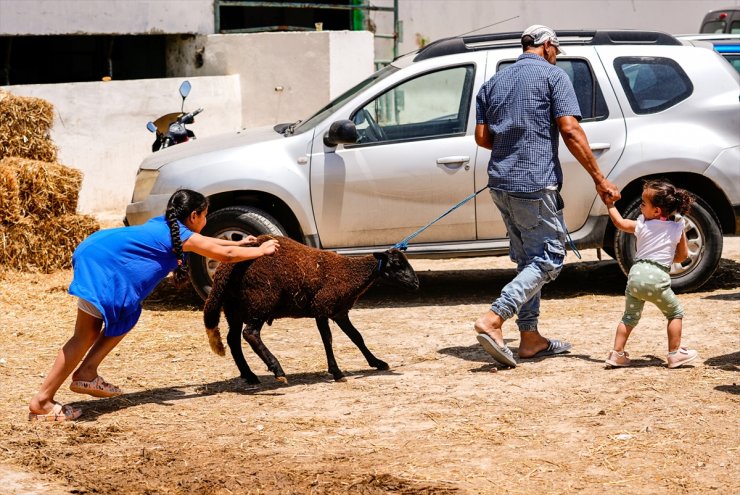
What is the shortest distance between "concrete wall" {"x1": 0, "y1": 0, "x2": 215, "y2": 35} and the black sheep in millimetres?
7645

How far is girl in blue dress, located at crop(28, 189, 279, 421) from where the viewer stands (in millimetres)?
6152

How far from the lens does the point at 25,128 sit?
11234mm

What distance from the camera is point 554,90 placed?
698 cm

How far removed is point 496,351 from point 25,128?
6.33 m

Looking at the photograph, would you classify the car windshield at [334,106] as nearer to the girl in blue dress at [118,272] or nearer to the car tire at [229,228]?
the car tire at [229,228]

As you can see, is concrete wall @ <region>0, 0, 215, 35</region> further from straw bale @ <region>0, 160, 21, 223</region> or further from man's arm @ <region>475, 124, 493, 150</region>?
man's arm @ <region>475, 124, 493, 150</region>

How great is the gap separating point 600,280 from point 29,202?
5.50 m

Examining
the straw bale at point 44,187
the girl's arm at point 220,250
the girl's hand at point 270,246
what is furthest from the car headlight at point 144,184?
the girl's arm at point 220,250

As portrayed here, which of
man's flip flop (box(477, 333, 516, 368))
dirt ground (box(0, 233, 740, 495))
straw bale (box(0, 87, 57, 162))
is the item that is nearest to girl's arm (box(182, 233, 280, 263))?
dirt ground (box(0, 233, 740, 495))

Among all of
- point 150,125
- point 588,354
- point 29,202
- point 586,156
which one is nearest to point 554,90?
point 586,156

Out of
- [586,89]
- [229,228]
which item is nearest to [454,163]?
[586,89]

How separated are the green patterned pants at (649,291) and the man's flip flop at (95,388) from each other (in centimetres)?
322

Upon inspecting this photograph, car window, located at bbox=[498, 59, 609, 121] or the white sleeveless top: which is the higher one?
car window, located at bbox=[498, 59, 609, 121]

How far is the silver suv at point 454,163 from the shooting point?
909cm
